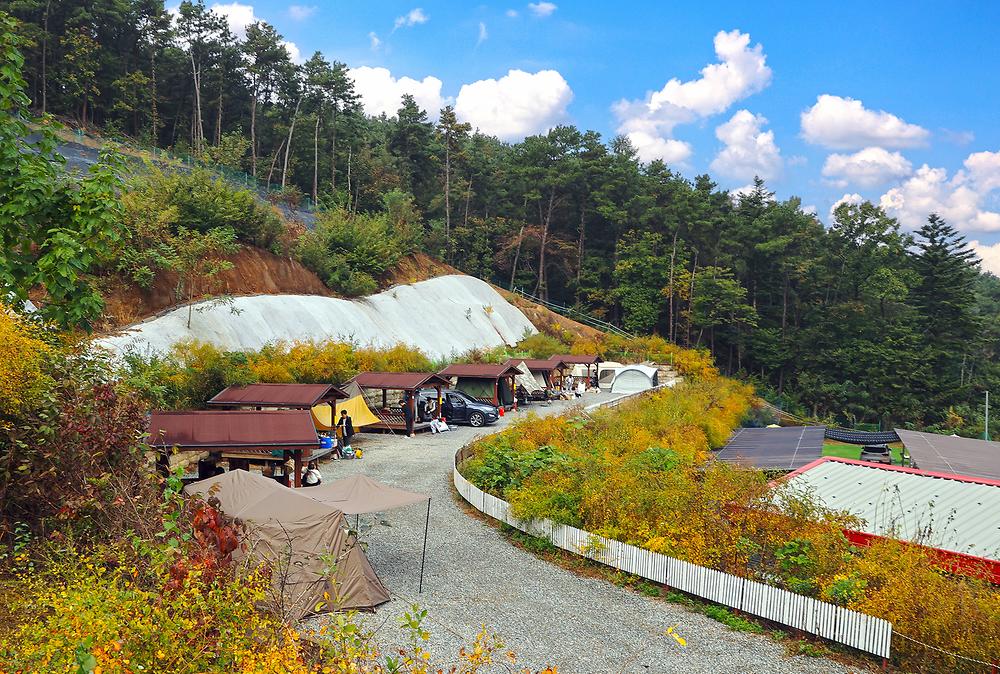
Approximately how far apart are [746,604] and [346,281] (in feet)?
95.0

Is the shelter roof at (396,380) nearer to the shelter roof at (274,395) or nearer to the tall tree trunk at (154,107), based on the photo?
the shelter roof at (274,395)

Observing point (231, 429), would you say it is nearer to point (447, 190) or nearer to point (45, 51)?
point (45, 51)

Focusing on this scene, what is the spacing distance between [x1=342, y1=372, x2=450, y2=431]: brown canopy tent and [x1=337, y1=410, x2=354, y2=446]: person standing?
182 cm

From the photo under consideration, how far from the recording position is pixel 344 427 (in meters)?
22.0

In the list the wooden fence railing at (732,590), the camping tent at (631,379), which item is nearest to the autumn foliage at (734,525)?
the wooden fence railing at (732,590)

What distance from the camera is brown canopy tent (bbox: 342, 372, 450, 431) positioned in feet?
79.3

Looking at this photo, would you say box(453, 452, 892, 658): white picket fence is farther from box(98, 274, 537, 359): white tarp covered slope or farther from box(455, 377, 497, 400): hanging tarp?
box(455, 377, 497, 400): hanging tarp

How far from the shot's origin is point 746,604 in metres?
10.3

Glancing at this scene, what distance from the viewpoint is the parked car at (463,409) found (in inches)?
1100

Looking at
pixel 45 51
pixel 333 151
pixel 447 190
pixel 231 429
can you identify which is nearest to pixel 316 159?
pixel 333 151

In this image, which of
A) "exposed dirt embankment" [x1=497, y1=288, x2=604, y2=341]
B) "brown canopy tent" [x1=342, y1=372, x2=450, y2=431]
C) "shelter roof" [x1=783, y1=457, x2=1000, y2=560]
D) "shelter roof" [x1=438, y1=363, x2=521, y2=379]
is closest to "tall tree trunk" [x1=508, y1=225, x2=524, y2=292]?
"exposed dirt embankment" [x1=497, y1=288, x2=604, y2=341]

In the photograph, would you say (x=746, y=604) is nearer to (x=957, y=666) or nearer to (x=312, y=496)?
(x=957, y=666)

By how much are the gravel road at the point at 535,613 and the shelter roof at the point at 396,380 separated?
9026 mm

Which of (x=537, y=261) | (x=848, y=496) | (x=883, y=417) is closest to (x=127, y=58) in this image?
(x=537, y=261)
